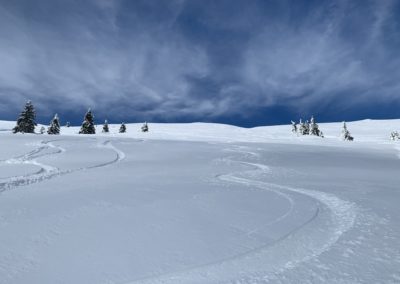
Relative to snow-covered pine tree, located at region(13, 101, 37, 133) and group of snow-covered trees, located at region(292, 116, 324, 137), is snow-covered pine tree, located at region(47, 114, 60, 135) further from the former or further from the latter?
group of snow-covered trees, located at region(292, 116, 324, 137)

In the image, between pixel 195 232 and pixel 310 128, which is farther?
pixel 310 128

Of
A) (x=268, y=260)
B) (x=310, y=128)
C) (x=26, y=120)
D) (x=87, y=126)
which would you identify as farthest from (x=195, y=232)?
(x=310, y=128)

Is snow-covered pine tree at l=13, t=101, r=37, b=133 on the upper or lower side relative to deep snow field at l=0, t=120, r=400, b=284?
upper

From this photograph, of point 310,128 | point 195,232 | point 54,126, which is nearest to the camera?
point 195,232

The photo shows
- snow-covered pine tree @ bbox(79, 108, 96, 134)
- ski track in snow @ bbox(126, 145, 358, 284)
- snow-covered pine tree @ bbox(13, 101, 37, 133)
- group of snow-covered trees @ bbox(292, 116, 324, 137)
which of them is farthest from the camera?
group of snow-covered trees @ bbox(292, 116, 324, 137)

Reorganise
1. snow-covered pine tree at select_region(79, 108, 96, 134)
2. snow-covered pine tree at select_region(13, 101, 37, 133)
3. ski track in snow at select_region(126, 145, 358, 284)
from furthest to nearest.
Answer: snow-covered pine tree at select_region(79, 108, 96, 134) → snow-covered pine tree at select_region(13, 101, 37, 133) → ski track in snow at select_region(126, 145, 358, 284)

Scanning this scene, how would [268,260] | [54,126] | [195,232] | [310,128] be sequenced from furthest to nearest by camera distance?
1. [310,128]
2. [54,126]
3. [195,232]
4. [268,260]

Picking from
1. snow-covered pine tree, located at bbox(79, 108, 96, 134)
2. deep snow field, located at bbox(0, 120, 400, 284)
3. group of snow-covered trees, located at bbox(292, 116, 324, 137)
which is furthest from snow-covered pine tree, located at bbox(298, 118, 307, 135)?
deep snow field, located at bbox(0, 120, 400, 284)

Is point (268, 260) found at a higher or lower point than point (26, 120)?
lower

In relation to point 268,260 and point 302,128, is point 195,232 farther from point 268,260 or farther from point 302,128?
point 302,128

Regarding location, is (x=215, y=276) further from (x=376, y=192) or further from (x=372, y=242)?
(x=376, y=192)

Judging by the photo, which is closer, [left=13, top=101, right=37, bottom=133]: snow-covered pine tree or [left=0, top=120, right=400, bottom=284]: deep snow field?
[left=0, top=120, right=400, bottom=284]: deep snow field

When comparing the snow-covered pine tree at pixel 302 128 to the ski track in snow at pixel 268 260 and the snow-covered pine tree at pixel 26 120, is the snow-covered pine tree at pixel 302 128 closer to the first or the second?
the snow-covered pine tree at pixel 26 120

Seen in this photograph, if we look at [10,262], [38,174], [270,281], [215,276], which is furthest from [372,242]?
[38,174]
